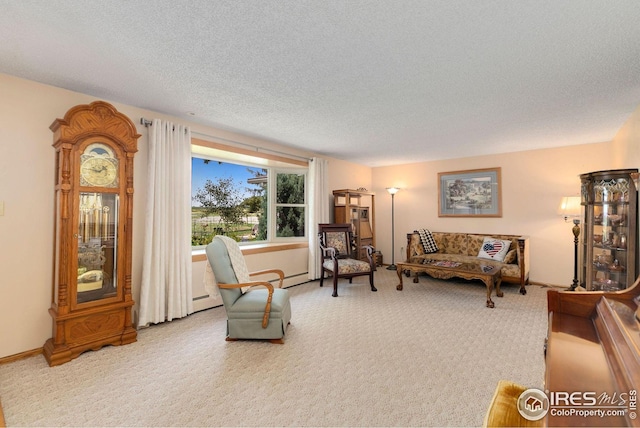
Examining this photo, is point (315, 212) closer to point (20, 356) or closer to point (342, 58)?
point (342, 58)

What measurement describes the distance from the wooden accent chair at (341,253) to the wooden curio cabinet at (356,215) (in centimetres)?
33

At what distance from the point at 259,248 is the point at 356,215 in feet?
7.45

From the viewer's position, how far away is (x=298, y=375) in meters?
2.24

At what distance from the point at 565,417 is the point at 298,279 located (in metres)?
4.54

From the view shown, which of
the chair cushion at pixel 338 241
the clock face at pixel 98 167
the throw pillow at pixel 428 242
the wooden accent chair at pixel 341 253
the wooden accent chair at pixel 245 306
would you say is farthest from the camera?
the throw pillow at pixel 428 242

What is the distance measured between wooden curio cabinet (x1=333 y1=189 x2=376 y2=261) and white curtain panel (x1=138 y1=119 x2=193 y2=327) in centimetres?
296

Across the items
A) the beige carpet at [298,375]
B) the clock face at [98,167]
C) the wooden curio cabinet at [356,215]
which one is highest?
the clock face at [98,167]

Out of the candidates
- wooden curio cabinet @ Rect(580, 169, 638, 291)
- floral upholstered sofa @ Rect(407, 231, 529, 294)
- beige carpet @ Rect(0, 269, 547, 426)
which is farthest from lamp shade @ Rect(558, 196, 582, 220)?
beige carpet @ Rect(0, 269, 547, 426)

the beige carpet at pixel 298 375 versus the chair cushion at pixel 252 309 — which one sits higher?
the chair cushion at pixel 252 309

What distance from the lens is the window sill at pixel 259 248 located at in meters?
3.78

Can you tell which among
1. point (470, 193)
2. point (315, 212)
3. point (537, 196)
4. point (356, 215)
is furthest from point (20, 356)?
point (537, 196)

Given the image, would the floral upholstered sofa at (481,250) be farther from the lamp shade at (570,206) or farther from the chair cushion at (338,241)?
the chair cushion at (338,241)

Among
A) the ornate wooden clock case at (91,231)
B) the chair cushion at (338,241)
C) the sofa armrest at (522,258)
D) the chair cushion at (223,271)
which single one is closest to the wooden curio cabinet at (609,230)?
the sofa armrest at (522,258)

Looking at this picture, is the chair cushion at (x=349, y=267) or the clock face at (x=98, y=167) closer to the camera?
the clock face at (x=98, y=167)
